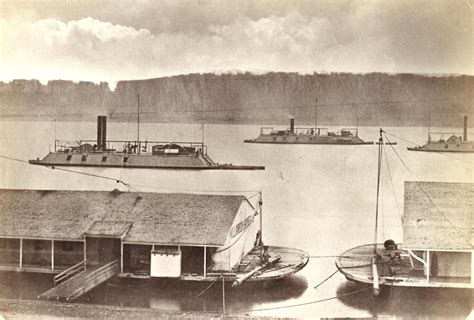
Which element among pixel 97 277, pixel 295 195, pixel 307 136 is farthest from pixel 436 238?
pixel 97 277

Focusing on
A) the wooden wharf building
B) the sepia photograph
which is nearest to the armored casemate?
the sepia photograph

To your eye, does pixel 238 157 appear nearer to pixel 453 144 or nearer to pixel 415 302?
pixel 453 144

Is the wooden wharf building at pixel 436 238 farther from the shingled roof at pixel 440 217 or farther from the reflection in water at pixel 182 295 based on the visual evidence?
the reflection in water at pixel 182 295

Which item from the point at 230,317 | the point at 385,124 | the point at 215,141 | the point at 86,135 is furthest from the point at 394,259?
the point at 86,135

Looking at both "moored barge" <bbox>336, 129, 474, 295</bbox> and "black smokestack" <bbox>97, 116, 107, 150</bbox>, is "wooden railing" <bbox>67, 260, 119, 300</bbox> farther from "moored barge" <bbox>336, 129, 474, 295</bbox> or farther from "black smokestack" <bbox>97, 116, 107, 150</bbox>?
"moored barge" <bbox>336, 129, 474, 295</bbox>

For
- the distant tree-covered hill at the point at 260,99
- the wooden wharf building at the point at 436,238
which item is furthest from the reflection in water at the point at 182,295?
the distant tree-covered hill at the point at 260,99
